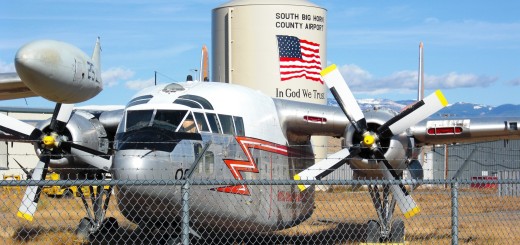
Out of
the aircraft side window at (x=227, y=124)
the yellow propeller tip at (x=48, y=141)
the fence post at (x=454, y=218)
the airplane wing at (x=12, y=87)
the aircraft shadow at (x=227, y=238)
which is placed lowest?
the aircraft shadow at (x=227, y=238)

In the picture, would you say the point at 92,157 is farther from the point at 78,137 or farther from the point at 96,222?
the point at 96,222

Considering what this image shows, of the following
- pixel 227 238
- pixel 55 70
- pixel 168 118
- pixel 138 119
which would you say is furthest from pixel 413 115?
pixel 55 70

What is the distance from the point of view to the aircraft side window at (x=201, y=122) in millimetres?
13796

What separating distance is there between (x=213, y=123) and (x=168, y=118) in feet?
2.92

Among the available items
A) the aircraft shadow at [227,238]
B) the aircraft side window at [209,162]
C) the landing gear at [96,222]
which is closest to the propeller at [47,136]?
the landing gear at [96,222]

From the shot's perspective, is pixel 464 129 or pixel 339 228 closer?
pixel 464 129

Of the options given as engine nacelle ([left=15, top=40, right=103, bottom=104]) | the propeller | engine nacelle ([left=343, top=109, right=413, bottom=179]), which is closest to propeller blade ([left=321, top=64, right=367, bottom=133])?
engine nacelle ([left=343, top=109, right=413, bottom=179])

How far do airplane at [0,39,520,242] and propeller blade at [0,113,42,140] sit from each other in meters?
0.02

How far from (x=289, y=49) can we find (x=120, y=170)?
13.4 meters

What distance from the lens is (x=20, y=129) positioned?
53.2 feet

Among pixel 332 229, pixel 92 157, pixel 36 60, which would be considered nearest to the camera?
pixel 36 60

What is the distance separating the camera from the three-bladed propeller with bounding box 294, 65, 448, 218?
52.6 feet

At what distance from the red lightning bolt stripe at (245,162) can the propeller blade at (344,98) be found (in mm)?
1708

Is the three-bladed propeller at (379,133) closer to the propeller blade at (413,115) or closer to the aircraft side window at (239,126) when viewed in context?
the propeller blade at (413,115)
